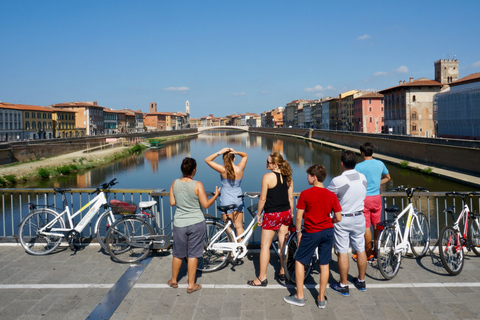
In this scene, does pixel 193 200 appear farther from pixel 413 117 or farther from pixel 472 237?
pixel 413 117

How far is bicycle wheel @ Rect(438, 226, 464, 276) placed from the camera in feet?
14.4

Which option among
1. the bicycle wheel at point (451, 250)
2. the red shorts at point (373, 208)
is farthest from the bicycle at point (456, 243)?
the red shorts at point (373, 208)

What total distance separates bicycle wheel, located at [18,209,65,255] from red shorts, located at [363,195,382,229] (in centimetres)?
376

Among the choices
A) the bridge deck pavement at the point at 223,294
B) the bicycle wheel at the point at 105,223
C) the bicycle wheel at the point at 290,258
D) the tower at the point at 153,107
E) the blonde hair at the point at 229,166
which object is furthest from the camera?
the tower at the point at 153,107

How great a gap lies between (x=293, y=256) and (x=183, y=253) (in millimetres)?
1143

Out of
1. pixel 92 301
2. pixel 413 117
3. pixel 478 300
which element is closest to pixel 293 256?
pixel 478 300

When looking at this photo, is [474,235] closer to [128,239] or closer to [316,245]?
[316,245]

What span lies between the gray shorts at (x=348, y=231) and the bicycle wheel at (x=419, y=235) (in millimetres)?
1097

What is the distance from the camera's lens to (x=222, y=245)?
4.68 metres

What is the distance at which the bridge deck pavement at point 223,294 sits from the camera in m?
3.59

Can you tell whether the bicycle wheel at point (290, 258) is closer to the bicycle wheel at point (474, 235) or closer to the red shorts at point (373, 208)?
the red shorts at point (373, 208)

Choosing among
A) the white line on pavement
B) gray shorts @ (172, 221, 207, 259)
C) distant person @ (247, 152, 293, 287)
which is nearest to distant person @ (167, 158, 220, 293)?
gray shorts @ (172, 221, 207, 259)

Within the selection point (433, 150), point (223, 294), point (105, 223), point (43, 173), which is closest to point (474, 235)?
point (223, 294)

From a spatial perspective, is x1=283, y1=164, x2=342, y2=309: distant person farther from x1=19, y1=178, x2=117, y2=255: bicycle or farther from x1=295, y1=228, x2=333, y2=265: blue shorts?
x1=19, y1=178, x2=117, y2=255: bicycle
